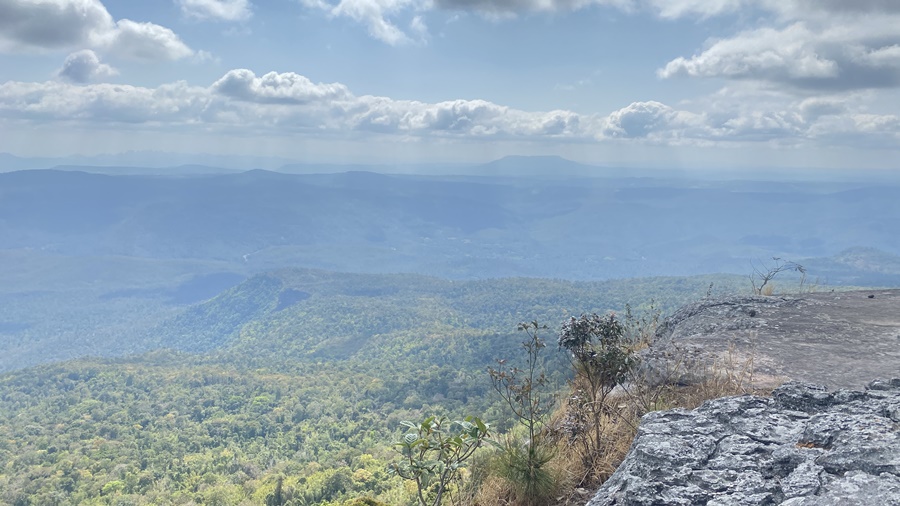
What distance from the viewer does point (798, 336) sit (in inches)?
304

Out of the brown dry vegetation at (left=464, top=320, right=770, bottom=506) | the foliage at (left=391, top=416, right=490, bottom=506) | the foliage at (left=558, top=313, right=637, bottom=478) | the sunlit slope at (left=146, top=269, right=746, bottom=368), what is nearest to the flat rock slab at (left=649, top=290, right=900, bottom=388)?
the brown dry vegetation at (left=464, top=320, right=770, bottom=506)

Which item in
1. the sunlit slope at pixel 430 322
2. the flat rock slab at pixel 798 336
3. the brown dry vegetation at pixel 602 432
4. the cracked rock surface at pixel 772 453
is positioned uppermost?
the cracked rock surface at pixel 772 453

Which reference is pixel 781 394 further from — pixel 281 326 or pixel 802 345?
pixel 281 326

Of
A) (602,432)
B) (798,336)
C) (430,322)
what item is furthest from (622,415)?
(430,322)

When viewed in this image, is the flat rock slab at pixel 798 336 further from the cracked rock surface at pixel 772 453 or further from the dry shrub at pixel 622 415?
the cracked rock surface at pixel 772 453

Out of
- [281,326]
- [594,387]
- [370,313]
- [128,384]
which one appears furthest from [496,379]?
[281,326]

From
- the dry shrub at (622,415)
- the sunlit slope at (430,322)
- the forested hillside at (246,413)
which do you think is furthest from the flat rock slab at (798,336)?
the sunlit slope at (430,322)

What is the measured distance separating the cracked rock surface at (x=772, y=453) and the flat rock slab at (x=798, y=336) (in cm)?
192

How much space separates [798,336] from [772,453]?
5.15 meters

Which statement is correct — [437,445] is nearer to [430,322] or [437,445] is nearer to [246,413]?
[246,413]

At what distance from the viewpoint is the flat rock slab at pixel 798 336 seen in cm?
627

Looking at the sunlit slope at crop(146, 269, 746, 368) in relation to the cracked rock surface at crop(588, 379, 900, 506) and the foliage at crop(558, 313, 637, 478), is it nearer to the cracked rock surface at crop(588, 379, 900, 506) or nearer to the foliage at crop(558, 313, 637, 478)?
the foliage at crop(558, 313, 637, 478)

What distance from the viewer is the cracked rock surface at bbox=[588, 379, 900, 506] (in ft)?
9.38

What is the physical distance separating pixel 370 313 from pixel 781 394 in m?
182
